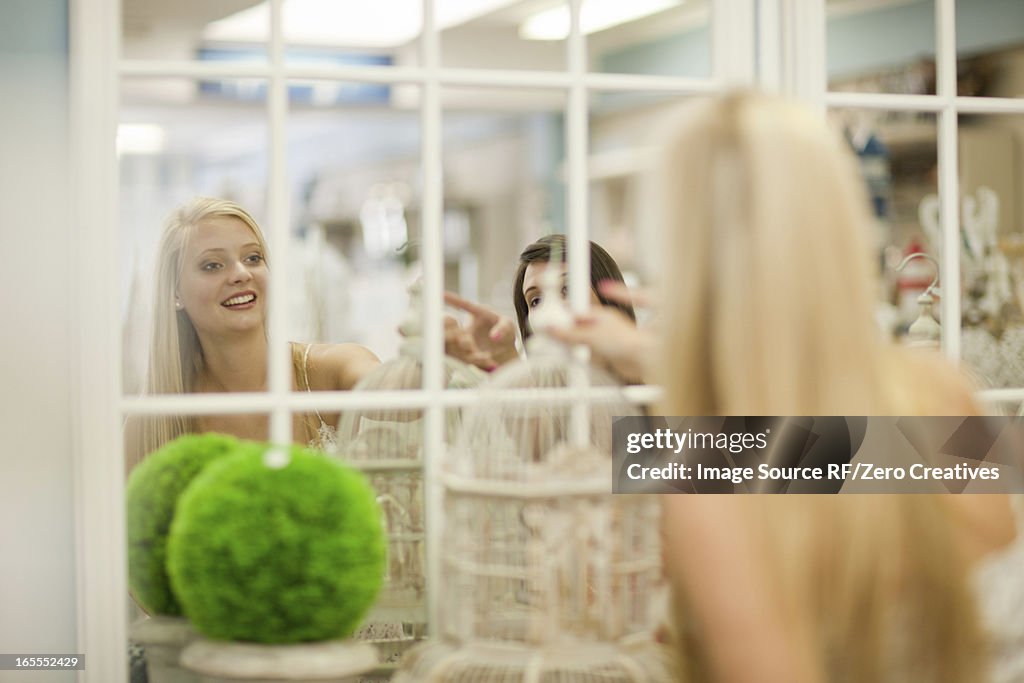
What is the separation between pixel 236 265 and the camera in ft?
7.67

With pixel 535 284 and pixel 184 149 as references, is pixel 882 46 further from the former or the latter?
pixel 184 149

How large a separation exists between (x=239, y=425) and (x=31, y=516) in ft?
2.23

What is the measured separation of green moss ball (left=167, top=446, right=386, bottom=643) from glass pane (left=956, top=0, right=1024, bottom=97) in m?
2.32

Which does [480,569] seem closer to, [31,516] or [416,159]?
[31,516]

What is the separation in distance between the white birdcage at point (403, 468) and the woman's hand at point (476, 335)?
1.0 inches

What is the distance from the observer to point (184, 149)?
796cm

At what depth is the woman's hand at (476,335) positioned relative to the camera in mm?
1781

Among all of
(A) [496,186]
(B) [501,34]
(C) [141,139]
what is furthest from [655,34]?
(C) [141,139]

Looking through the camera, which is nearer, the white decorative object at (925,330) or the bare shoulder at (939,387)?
the bare shoulder at (939,387)

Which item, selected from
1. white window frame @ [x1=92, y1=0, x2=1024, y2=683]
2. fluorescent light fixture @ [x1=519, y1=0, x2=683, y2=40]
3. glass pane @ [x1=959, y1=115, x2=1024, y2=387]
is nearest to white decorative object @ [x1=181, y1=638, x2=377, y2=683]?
white window frame @ [x1=92, y1=0, x2=1024, y2=683]

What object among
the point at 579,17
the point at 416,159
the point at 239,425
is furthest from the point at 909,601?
the point at 416,159

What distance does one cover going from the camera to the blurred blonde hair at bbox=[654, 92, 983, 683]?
1.25 m

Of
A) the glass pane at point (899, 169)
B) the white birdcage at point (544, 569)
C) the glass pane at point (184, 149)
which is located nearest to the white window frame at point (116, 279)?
the white birdcage at point (544, 569)

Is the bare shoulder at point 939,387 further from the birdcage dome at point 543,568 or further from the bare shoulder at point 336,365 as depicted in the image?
the bare shoulder at point 336,365
